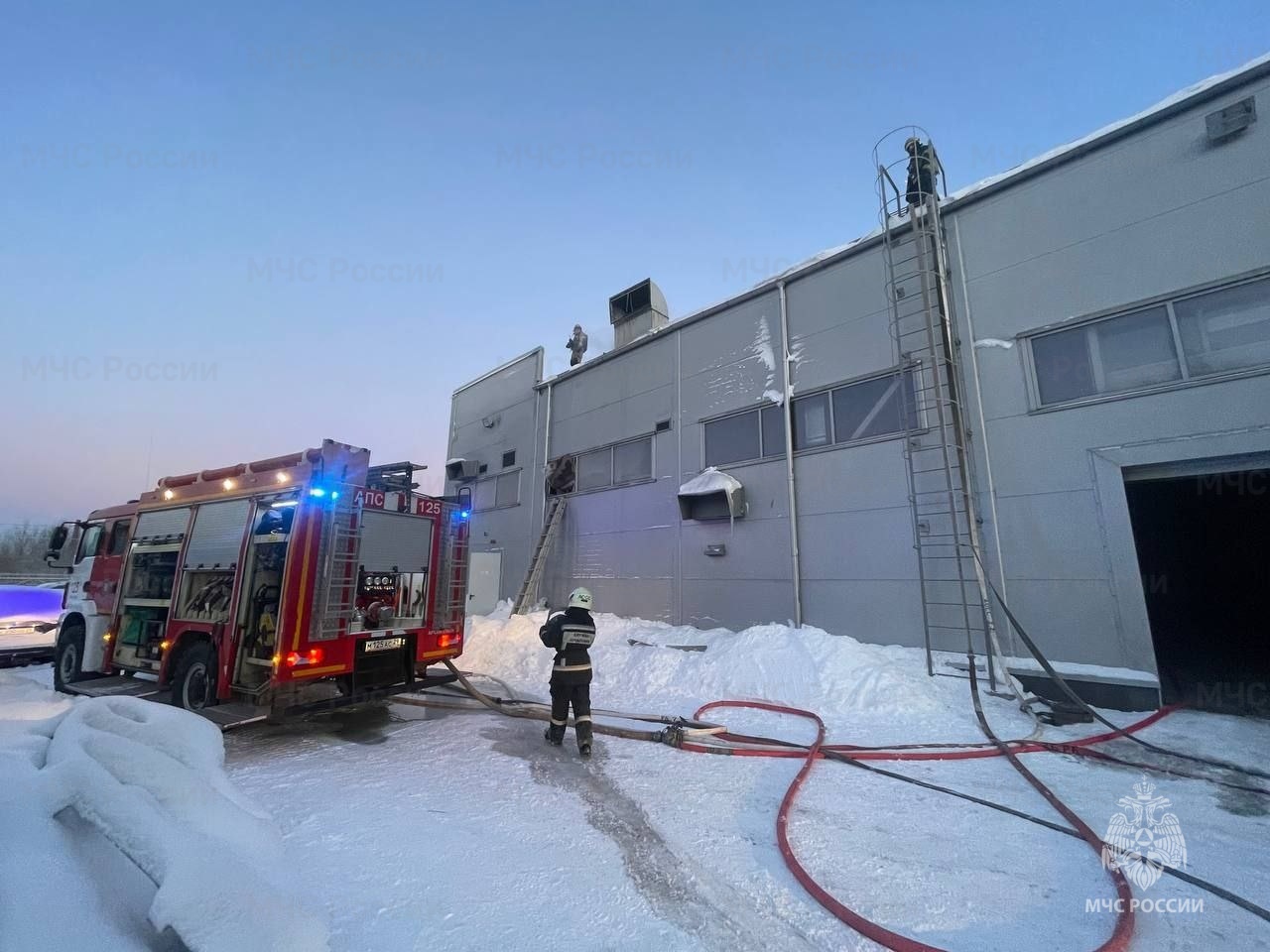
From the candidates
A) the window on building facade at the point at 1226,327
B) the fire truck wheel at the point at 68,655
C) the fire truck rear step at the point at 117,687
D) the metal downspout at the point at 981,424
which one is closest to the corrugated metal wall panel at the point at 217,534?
the fire truck rear step at the point at 117,687

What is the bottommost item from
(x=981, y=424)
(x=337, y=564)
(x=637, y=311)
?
(x=337, y=564)

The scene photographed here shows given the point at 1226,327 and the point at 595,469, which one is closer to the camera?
the point at 1226,327

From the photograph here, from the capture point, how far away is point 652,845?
3.53 metres

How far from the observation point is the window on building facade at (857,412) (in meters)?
8.64

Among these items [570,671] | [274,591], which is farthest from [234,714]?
[570,671]

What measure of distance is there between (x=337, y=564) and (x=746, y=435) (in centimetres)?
743

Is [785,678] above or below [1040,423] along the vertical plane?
below

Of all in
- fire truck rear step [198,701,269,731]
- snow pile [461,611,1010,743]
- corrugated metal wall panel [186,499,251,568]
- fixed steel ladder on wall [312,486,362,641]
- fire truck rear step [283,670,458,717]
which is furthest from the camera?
corrugated metal wall panel [186,499,251,568]

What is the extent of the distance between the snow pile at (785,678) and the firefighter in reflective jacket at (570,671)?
187 centimetres

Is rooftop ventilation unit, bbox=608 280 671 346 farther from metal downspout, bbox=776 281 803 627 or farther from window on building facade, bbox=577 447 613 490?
metal downspout, bbox=776 281 803 627

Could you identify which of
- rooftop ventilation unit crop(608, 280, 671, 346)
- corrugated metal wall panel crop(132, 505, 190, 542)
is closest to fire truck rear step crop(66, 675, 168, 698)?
corrugated metal wall panel crop(132, 505, 190, 542)

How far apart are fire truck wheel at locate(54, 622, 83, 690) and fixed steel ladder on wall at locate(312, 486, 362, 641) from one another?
5.56 m

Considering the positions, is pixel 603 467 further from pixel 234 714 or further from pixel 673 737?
pixel 234 714

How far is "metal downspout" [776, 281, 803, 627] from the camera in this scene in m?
9.34
